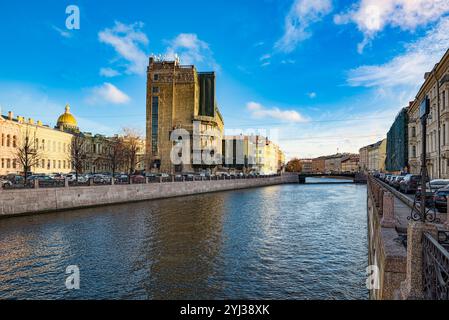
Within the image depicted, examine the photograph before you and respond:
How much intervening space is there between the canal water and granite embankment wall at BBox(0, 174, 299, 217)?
1923 mm

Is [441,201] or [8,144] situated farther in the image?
[8,144]

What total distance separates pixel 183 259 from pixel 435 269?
32.1ft

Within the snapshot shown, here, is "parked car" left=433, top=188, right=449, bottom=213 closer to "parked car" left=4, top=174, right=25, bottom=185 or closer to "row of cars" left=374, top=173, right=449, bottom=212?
"row of cars" left=374, top=173, right=449, bottom=212

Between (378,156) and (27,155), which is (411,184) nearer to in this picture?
(27,155)

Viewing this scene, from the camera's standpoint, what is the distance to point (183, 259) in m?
12.0

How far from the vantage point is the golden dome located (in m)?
72.1

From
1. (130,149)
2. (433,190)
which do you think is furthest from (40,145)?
(433,190)

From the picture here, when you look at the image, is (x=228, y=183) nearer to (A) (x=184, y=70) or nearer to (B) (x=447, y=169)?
(A) (x=184, y=70)

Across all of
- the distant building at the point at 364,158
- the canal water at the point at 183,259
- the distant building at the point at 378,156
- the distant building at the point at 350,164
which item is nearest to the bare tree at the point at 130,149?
the canal water at the point at 183,259

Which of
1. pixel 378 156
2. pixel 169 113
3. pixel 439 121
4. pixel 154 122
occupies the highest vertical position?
pixel 169 113

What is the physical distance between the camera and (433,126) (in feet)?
134

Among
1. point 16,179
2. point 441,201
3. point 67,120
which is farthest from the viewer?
point 67,120
